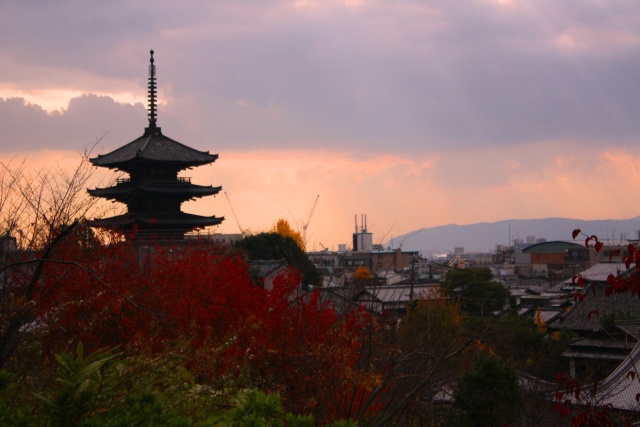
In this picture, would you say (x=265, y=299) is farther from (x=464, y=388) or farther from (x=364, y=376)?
(x=364, y=376)

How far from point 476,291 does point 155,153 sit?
849 inches

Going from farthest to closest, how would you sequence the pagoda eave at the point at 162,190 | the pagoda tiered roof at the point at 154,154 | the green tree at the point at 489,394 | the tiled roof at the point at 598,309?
the pagoda tiered roof at the point at 154,154 < the pagoda eave at the point at 162,190 < the tiled roof at the point at 598,309 < the green tree at the point at 489,394

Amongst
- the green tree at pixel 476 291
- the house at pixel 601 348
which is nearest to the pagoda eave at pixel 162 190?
the green tree at pixel 476 291

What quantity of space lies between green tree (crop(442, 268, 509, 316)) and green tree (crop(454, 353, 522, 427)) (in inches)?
1060

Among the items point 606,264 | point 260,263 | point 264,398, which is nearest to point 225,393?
point 264,398

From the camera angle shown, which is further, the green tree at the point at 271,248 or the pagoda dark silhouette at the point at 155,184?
the green tree at the point at 271,248

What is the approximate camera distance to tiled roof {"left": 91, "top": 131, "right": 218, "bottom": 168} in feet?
129

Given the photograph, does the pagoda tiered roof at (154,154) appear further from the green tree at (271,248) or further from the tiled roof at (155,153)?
the green tree at (271,248)

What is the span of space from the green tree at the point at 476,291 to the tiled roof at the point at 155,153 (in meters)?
16.7

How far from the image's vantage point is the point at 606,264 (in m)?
51.4

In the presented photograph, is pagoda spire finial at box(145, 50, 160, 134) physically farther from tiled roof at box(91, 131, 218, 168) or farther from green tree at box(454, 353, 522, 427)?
green tree at box(454, 353, 522, 427)

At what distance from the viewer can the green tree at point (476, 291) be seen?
4660 cm

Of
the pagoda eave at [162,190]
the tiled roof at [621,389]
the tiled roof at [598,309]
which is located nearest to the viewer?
the tiled roof at [621,389]

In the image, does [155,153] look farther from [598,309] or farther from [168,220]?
[598,309]
